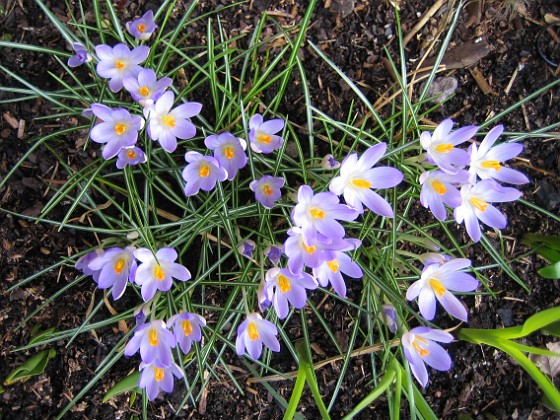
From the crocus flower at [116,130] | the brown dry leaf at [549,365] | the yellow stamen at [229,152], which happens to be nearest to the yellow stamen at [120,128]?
the crocus flower at [116,130]

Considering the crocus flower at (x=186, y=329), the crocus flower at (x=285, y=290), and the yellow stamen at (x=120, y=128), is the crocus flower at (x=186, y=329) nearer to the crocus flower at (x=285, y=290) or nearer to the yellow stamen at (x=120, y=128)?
the crocus flower at (x=285, y=290)

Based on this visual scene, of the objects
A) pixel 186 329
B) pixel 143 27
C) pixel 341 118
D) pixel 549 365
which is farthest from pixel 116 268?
pixel 549 365

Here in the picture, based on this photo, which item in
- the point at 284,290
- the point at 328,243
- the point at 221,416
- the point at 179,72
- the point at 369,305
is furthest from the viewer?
the point at 221,416

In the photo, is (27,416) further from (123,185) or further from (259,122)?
(259,122)

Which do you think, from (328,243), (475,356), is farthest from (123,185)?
(475,356)

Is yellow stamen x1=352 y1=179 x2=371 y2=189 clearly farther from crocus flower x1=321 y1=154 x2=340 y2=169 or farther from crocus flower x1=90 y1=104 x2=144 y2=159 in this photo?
crocus flower x1=90 y1=104 x2=144 y2=159

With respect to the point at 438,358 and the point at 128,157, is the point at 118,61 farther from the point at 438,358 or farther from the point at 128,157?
the point at 438,358
